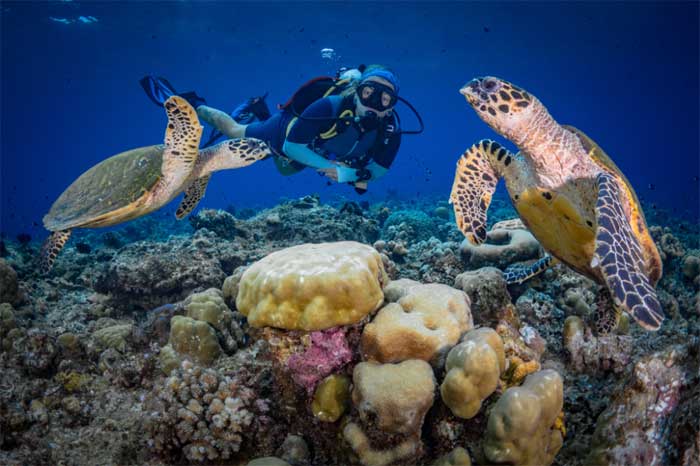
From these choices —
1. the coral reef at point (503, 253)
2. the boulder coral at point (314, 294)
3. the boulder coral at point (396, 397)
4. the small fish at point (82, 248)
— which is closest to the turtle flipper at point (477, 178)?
the coral reef at point (503, 253)

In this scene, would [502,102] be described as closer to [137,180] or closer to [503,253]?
[503,253]

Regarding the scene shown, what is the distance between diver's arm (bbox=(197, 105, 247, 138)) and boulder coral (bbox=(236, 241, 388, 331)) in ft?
22.6

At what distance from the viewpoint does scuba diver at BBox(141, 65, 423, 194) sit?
691cm

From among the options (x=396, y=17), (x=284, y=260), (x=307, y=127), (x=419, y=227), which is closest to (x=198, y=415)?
(x=284, y=260)

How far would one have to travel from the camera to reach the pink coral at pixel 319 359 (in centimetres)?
266

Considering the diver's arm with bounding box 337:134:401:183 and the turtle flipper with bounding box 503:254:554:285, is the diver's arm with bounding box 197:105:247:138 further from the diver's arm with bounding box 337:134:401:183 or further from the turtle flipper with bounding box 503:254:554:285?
the turtle flipper with bounding box 503:254:554:285

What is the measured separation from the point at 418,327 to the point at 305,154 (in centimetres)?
532

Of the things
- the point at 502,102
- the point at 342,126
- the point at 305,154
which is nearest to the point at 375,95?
the point at 342,126

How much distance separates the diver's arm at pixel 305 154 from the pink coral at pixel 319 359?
4.99 meters

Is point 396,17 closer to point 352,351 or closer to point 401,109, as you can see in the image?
point 352,351

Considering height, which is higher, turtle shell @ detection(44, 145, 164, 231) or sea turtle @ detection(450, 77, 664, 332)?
sea turtle @ detection(450, 77, 664, 332)

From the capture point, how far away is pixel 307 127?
6992 mm

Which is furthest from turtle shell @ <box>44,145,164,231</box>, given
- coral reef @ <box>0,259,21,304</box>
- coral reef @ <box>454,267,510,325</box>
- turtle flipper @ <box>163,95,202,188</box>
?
coral reef @ <box>454,267,510,325</box>

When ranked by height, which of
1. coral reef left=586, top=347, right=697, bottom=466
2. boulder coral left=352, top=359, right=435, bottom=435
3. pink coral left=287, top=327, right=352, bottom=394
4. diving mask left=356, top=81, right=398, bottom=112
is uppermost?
diving mask left=356, top=81, right=398, bottom=112
